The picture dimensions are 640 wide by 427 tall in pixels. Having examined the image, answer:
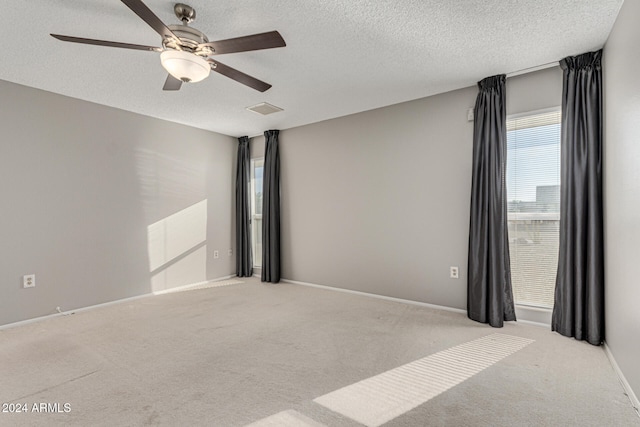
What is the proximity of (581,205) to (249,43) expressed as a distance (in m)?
2.95

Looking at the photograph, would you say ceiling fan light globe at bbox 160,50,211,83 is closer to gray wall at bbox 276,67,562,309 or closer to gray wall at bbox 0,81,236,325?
gray wall at bbox 0,81,236,325

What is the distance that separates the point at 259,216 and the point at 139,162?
2.08m

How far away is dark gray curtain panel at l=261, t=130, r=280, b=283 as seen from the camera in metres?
5.06

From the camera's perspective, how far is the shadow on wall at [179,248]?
4441 millimetres

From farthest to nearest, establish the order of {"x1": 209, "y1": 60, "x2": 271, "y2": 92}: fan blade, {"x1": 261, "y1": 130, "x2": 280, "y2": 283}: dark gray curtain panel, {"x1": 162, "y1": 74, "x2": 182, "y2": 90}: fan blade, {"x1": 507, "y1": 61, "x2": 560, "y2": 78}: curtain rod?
{"x1": 261, "y1": 130, "x2": 280, "y2": 283}: dark gray curtain panel
{"x1": 507, "y1": 61, "x2": 560, "y2": 78}: curtain rod
{"x1": 162, "y1": 74, "x2": 182, "y2": 90}: fan blade
{"x1": 209, "y1": 60, "x2": 271, "y2": 92}: fan blade

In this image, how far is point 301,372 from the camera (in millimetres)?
2217

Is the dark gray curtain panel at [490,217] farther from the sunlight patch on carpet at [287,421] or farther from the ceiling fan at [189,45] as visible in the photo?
the ceiling fan at [189,45]

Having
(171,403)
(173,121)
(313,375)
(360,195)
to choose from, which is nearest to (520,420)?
(313,375)

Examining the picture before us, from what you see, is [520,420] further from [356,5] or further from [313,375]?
[356,5]

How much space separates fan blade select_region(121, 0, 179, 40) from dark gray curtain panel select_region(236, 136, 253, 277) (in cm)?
363

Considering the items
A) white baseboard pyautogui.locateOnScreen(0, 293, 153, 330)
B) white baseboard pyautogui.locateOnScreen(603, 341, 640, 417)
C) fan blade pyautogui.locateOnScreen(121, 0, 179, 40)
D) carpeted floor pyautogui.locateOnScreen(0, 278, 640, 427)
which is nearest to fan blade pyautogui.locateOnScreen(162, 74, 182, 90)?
fan blade pyautogui.locateOnScreen(121, 0, 179, 40)

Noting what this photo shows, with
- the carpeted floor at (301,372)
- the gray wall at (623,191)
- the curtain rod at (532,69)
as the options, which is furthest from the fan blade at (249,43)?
the curtain rod at (532,69)

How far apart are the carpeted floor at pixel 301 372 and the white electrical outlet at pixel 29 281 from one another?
0.41 metres

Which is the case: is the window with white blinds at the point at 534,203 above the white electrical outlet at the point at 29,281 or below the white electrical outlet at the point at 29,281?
above
